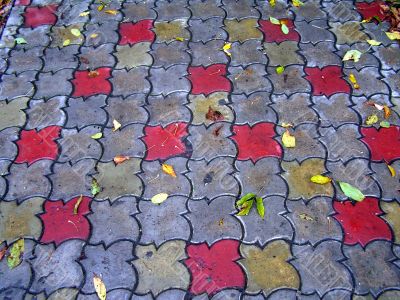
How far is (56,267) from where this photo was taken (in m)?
2.65

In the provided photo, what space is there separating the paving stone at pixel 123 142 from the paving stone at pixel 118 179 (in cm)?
7

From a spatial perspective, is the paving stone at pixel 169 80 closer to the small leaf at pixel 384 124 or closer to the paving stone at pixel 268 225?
the paving stone at pixel 268 225

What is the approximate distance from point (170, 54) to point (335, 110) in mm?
1567

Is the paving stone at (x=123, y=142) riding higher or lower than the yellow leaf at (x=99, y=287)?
higher

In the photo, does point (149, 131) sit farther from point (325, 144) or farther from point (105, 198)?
point (325, 144)

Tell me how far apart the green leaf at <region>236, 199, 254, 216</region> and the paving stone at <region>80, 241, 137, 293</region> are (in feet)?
2.48

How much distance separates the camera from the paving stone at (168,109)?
3410mm

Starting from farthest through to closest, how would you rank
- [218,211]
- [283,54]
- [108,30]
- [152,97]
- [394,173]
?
[108,30], [283,54], [152,97], [394,173], [218,211]

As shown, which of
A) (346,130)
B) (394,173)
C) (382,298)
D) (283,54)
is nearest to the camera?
(382,298)

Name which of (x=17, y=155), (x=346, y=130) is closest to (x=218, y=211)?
(x=346, y=130)

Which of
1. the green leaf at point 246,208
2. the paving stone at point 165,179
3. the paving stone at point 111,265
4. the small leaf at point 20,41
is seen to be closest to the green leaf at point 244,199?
the green leaf at point 246,208

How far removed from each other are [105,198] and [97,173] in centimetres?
23

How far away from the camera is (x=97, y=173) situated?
3.10m

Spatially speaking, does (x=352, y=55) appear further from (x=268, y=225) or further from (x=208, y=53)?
(x=268, y=225)
